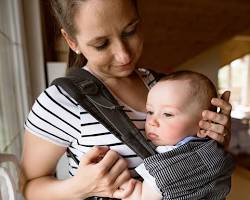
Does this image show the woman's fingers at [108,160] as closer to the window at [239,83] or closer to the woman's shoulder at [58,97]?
the woman's shoulder at [58,97]

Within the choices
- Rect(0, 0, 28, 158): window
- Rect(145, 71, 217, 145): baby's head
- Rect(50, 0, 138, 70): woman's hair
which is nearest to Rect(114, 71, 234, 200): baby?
Rect(145, 71, 217, 145): baby's head

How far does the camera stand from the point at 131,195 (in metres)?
0.72

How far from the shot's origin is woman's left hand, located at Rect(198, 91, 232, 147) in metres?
0.75

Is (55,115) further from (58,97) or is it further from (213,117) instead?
(213,117)

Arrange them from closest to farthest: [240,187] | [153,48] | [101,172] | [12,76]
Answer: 1. [101,172]
2. [12,76]
3. [240,187]
4. [153,48]

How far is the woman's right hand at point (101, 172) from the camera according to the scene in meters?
0.70

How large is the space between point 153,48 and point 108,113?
8.29 feet

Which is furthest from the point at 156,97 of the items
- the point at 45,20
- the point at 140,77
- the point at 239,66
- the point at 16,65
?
the point at 239,66

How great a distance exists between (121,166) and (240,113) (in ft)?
16.9

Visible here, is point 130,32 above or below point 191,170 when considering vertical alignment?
above

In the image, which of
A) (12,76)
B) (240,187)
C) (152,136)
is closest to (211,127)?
(152,136)

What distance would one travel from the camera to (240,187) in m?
2.80

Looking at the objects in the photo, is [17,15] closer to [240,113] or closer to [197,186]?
[197,186]

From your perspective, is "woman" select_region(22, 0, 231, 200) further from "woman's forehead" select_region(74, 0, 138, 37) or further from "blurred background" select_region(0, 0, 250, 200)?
"blurred background" select_region(0, 0, 250, 200)
